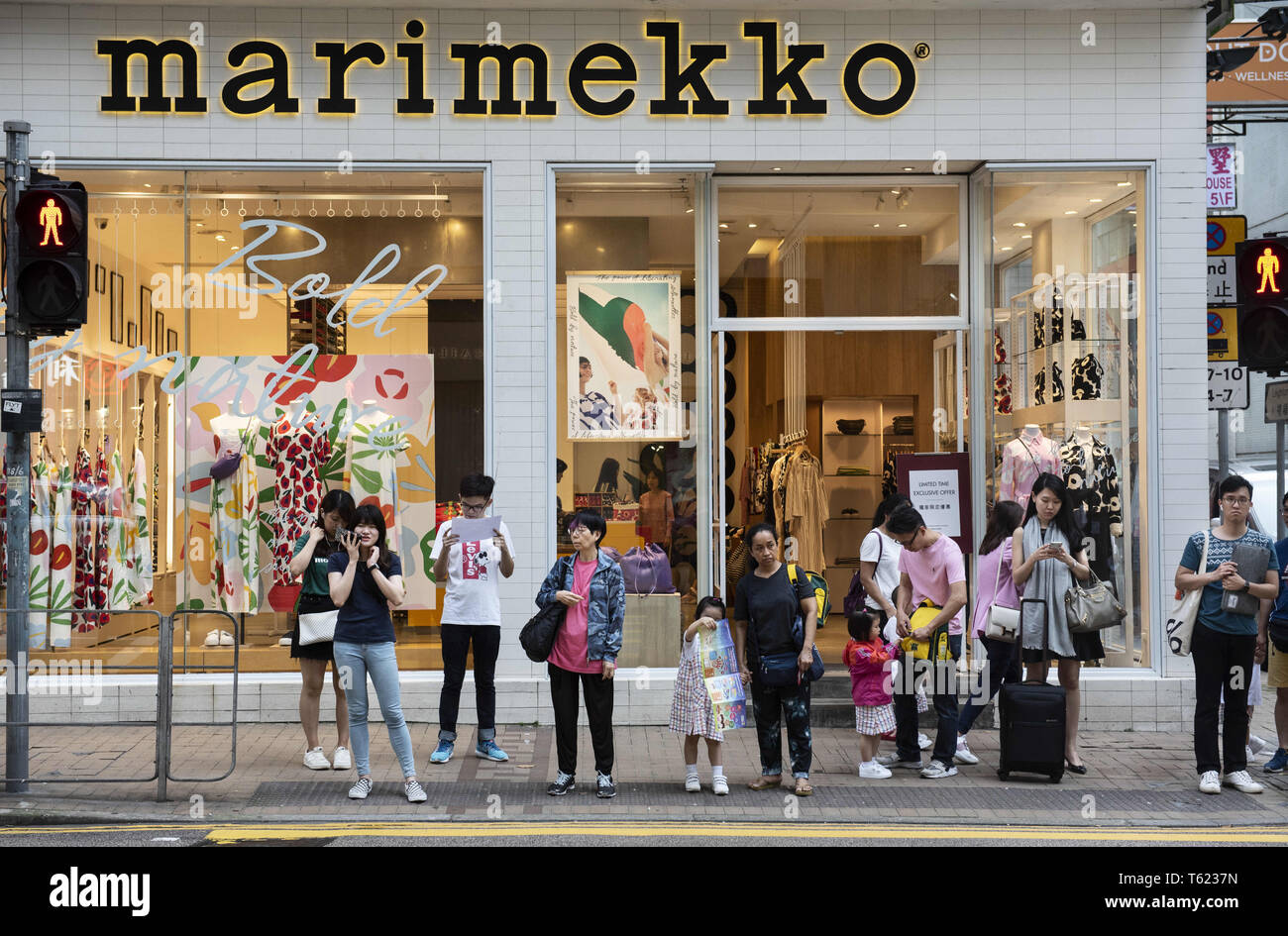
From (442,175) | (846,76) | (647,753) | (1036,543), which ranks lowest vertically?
(647,753)

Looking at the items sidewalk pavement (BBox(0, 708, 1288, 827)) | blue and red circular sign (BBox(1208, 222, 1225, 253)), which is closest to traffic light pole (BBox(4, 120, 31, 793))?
sidewalk pavement (BBox(0, 708, 1288, 827))

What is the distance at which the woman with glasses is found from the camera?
8.15 m

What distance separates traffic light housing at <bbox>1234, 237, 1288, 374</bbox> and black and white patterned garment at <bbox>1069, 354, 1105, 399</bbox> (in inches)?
85.6

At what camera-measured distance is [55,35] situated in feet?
33.1

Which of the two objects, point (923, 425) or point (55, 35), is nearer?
point (55, 35)

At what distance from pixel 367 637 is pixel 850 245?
567cm

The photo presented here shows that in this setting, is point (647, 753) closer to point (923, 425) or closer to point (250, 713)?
point (250, 713)

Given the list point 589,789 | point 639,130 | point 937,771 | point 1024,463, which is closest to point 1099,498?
point 1024,463

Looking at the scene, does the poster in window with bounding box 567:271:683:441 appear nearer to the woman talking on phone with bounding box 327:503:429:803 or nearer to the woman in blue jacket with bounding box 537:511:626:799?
the woman in blue jacket with bounding box 537:511:626:799

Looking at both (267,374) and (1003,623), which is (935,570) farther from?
(267,374)

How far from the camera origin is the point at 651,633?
1045 cm

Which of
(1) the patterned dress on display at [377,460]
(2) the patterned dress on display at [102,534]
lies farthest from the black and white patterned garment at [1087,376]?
(2) the patterned dress on display at [102,534]

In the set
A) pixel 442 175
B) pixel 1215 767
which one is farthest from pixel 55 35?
pixel 1215 767

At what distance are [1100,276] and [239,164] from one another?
A: 24.0 ft
